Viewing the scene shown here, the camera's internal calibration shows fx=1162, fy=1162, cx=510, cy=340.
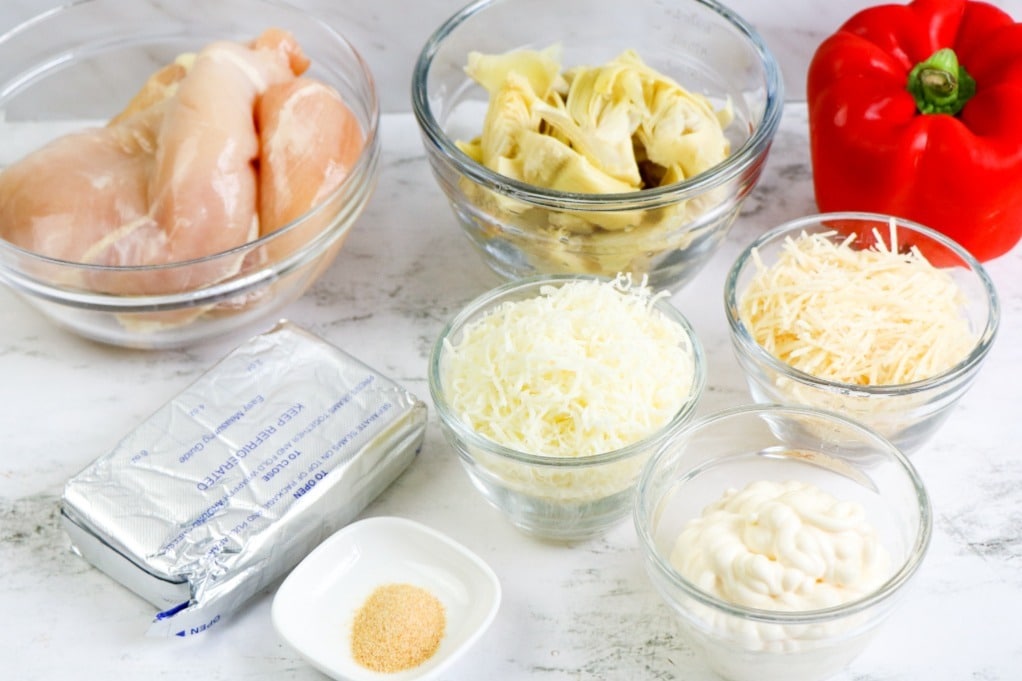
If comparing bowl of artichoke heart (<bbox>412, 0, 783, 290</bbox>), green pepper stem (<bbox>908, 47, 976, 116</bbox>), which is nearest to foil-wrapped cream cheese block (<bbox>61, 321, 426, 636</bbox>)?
bowl of artichoke heart (<bbox>412, 0, 783, 290</bbox>)

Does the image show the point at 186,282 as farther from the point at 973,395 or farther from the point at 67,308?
the point at 973,395

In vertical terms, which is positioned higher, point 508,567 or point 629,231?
point 629,231

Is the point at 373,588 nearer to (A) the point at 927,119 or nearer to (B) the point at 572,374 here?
(B) the point at 572,374

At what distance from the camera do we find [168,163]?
1.55 metres

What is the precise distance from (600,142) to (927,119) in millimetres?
464

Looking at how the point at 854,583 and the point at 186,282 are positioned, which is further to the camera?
the point at 186,282

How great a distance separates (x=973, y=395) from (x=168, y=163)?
1.12 metres

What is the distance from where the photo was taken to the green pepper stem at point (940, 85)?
63.5 inches

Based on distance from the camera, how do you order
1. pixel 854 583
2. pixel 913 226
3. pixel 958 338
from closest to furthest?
pixel 854 583 < pixel 958 338 < pixel 913 226

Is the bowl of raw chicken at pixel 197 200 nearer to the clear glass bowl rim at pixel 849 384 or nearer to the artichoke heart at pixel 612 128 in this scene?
the artichoke heart at pixel 612 128

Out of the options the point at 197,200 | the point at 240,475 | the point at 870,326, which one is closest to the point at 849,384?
the point at 870,326

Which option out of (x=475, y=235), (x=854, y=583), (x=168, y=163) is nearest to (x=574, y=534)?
(x=854, y=583)

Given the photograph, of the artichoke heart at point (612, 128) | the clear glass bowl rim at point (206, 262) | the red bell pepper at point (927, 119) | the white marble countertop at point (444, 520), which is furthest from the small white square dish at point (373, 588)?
the red bell pepper at point (927, 119)

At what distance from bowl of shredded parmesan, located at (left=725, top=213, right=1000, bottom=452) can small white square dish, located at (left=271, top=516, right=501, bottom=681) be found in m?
0.44
